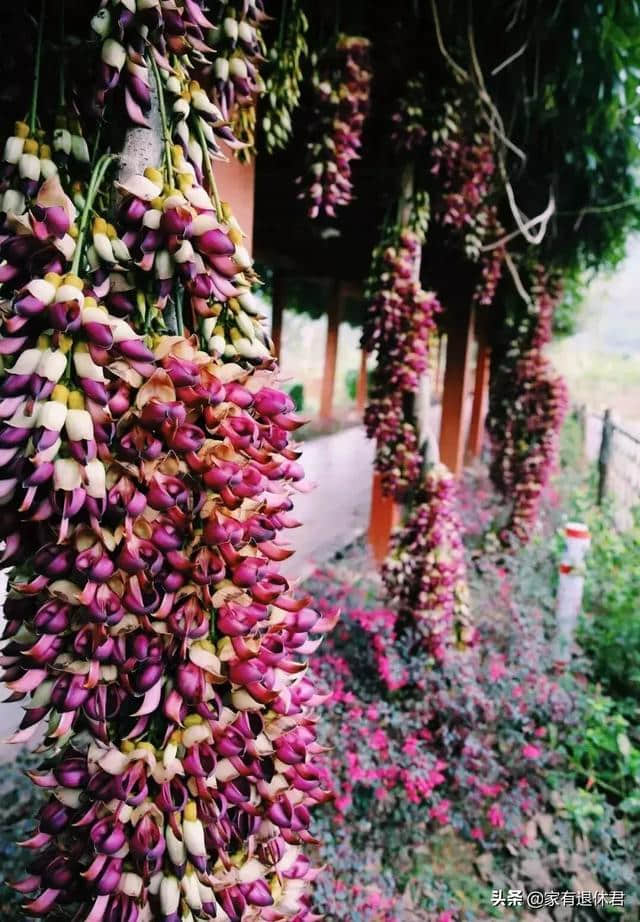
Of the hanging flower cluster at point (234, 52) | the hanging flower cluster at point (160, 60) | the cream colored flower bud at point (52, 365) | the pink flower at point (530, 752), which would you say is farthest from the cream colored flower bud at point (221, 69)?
the pink flower at point (530, 752)

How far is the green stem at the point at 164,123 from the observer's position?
726 mm

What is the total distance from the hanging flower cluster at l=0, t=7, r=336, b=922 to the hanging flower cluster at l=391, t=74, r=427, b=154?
6.21 ft

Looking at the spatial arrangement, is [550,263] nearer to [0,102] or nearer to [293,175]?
[293,175]

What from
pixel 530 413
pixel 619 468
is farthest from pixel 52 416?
pixel 619 468

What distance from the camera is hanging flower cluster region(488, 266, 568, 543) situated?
4.83m

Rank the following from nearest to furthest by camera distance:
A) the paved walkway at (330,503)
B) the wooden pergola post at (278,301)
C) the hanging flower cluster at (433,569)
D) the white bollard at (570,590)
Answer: the hanging flower cluster at (433,569)
the white bollard at (570,590)
the paved walkway at (330,503)
the wooden pergola post at (278,301)

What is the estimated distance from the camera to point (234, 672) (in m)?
0.73

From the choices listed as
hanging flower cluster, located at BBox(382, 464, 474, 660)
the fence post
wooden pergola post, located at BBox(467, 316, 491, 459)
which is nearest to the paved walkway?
hanging flower cluster, located at BBox(382, 464, 474, 660)

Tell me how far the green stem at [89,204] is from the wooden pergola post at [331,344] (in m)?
9.26

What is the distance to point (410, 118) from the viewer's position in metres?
2.41

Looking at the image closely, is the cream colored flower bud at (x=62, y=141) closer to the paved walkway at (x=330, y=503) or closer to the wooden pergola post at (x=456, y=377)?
the paved walkway at (x=330, y=503)

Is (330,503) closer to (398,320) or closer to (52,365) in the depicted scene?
(398,320)

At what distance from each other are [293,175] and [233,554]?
7.94 feet

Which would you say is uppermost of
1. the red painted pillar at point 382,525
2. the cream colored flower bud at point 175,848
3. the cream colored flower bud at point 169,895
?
the cream colored flower bud at point 175,848
